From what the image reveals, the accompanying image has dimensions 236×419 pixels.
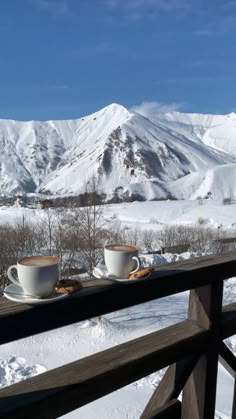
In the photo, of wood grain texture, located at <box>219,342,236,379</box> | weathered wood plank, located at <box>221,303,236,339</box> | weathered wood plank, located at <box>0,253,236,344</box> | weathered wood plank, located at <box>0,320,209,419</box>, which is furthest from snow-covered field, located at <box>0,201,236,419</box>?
weathered wood plank, located at <box>0,253,236,344</box>

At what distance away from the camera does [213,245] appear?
30234 mm

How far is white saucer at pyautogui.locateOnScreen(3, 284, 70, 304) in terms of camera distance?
3.76 ft

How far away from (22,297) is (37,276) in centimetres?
7

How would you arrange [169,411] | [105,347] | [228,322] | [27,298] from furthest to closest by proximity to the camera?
[105,347] → [228,322] → [169,411] → [27,298]

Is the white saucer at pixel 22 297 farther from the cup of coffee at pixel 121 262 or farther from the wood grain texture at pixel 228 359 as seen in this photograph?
the wood grain texture at pixel 228 359

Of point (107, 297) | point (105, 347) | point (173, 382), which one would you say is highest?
point (107, 297)

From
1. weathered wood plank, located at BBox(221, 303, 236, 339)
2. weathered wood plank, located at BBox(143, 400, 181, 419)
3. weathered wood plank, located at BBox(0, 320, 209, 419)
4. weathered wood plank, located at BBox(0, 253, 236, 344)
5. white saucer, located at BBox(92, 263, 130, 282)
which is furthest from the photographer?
weathered wood plank, located at BBox(221, 303, 236, 339)

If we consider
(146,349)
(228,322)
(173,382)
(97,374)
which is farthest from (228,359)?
(97,374)

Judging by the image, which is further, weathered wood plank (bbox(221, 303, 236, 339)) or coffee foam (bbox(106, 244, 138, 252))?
weathered wood plank (bbox(221, 303, 236, 339))

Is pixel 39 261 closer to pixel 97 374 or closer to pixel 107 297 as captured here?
pixel 107 297

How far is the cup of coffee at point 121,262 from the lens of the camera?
55.5 inches

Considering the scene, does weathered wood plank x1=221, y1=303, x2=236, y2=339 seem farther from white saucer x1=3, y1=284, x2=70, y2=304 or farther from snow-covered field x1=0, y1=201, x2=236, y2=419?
snow-covered field x1=0, y1=201, x2=236, y2=419

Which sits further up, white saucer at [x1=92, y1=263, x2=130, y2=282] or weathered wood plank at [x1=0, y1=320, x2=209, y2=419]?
white saucer at [x1=92, y1=263, x2=130, y2=282]

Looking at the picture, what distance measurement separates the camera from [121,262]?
1.42 metres
